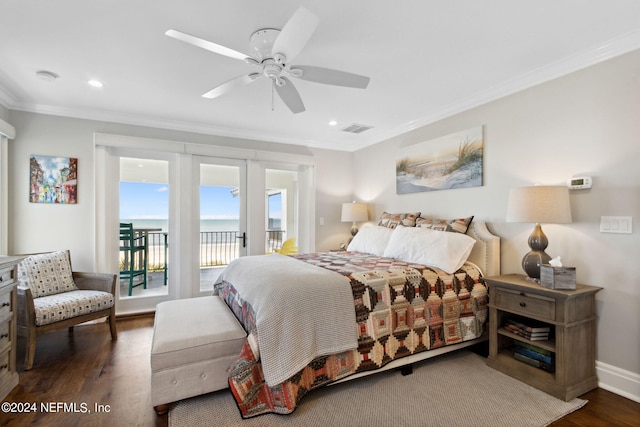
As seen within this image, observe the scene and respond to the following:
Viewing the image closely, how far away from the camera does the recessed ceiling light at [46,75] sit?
105 inches

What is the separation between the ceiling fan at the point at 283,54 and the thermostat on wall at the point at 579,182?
1791 mm

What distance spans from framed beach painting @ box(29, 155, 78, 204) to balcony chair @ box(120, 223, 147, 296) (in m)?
0.65

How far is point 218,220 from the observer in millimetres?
4367

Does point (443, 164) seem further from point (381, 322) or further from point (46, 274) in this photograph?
point (46, 274)

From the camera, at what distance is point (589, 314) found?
2238mm

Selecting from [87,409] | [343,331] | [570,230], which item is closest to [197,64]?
[343,331]

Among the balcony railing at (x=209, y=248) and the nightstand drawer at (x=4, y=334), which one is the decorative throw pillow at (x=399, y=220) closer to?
the balcony railing at (x=209, y=248)

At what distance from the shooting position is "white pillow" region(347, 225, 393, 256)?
356cm

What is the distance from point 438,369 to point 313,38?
2.69 meters

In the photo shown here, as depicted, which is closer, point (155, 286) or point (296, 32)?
point (296, 32)

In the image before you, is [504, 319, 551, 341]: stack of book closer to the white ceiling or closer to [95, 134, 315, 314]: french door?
the white ceiling

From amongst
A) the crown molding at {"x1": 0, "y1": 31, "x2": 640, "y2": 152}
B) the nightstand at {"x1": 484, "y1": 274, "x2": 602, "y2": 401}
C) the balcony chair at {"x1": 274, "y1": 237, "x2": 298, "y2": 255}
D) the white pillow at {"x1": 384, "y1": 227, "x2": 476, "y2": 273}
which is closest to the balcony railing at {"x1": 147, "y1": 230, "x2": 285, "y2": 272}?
the balcony chair at {"x1": 274, "y1": 237, "x2": 298, "y2": 255}

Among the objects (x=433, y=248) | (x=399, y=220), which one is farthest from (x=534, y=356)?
(x=399, y=220)

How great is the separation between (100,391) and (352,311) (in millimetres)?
1834
